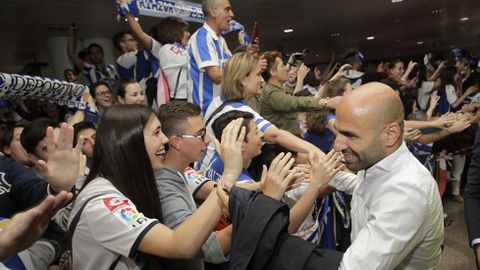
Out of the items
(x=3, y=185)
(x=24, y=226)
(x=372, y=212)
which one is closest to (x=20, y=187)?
(x=3, y=185)

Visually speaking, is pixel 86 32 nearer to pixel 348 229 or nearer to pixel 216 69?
pixel 216 69

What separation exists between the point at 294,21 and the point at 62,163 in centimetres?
1013

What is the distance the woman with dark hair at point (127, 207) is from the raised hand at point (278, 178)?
0.38 feet

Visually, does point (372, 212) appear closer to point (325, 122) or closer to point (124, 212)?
point (124, 212)

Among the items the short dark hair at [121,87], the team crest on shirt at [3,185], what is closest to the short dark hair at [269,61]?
the short dark hair at [121,87]

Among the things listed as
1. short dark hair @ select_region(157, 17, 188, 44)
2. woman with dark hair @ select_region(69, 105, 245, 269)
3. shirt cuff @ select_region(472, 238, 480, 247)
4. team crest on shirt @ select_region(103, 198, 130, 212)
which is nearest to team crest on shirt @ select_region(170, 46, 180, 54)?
short dark hair @ select_region(157, 17, 188, 44)

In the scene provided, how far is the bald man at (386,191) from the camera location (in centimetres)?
114

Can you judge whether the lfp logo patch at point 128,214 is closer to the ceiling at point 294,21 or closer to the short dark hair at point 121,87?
the short dark hair at point 121,87

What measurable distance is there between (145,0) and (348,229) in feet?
8.82

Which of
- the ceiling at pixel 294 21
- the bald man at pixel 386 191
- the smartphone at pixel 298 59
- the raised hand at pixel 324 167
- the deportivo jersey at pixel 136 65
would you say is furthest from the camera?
the ceiling at pixel 294 21

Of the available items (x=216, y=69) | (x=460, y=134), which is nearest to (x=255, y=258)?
(x=216, y=69)

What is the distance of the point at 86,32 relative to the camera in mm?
9875

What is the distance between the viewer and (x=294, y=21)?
35.9ft

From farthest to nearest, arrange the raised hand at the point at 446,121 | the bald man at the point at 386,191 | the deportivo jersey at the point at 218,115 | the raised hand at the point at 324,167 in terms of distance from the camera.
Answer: the raised hand at the point at 446,121, the deportivo jersey at the point at 218,115, the raised hand at the point at 324,167, the bald man at the point at 386,191
